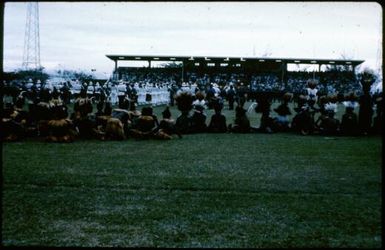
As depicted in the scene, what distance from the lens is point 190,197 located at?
716 cm

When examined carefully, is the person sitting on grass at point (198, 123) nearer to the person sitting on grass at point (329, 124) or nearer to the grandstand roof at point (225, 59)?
the person sitting on grass at point (329, 124)

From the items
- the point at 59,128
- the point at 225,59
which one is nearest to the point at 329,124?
the point at 59,128

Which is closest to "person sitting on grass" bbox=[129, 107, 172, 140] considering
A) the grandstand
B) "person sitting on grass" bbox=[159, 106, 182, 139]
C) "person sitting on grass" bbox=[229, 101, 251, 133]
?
"person sitting on grass" bbox=[159, 106, 182, 139]

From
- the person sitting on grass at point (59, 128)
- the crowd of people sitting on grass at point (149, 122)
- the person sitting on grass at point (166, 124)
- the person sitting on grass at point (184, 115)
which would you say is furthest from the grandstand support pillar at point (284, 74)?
the person sitting on grass at point (59, 128)

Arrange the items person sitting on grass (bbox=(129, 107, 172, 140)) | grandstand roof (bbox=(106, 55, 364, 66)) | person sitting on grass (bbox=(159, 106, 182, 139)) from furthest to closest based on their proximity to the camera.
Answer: grandstand roof (bbox=(106, 55, 364, 66))
person sitting on grass (bbox=(159, 106, 182, 139))
person sitting on grass (bbox=(129, 107, 172, 140))

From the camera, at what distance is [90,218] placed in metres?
6.11

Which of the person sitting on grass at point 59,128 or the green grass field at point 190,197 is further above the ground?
the person sitting on grass at point 59,128

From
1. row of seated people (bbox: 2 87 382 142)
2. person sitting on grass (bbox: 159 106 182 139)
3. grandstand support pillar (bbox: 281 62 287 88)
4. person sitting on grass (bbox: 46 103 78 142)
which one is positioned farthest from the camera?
grandstand support pillar (bbox: 281 62 287 88)

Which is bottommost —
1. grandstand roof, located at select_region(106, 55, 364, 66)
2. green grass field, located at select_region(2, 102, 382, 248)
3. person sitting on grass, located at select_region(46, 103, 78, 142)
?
green grass field, located at select_region(2, 102, 382, 248)

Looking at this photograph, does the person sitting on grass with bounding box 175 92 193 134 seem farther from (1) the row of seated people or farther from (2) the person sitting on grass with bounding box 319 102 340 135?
(2) the person sitting on grass with bounding box 319 102 340 135

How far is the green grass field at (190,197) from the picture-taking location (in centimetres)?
543

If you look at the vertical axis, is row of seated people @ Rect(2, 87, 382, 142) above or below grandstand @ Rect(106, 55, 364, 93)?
below

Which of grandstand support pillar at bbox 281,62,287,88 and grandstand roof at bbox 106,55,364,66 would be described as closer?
grandstand roof at bbox 106,55,364,66

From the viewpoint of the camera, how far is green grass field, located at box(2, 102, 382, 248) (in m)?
5.43
